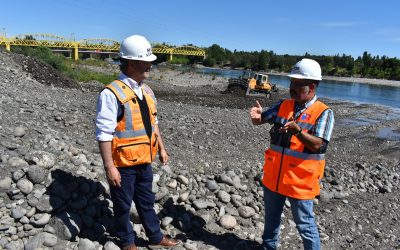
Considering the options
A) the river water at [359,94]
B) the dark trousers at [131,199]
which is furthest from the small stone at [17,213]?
the river water at [359,94]

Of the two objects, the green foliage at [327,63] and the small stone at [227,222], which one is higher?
the green foliage at [327,63]

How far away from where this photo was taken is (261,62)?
462 feet

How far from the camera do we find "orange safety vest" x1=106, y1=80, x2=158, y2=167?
3.35 meters

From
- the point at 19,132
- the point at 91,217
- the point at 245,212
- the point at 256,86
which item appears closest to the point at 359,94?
the point at 256,86

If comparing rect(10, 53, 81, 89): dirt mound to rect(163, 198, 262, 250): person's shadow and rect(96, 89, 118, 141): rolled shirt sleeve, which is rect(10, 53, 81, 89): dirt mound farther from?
rect(96, 89, 118, 141): rolled shirt sleeve

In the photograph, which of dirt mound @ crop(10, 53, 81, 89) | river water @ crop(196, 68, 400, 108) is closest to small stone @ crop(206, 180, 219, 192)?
dirt mound @ crop(10, 53, 81, 89)

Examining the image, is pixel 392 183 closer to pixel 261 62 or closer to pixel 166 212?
pixel 166 212

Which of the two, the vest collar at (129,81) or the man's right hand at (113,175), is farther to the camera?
the vest collar at (129,81)

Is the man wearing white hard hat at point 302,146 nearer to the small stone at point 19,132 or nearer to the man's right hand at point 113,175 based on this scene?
the man's right hand at point 113,175

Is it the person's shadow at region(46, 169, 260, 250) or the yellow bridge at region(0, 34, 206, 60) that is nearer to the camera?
the person's shadow at region(46, 169, 260, 250)

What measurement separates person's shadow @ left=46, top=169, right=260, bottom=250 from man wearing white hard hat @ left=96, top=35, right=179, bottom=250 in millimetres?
546

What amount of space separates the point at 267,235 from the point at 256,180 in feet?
7.36

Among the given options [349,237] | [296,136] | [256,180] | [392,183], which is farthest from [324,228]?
[392,183]

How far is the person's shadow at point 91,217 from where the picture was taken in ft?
13.1
